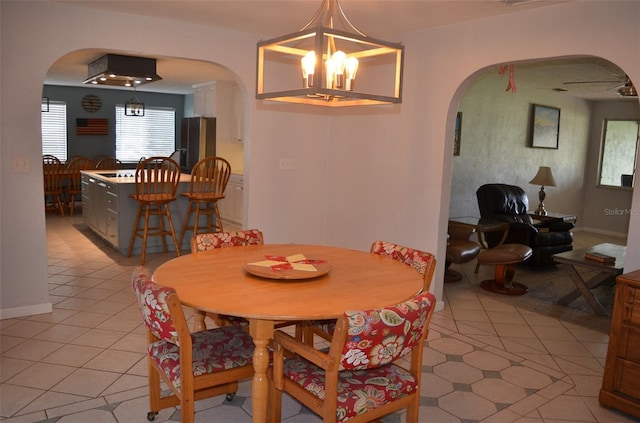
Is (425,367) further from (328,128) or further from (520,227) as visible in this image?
(520,227)

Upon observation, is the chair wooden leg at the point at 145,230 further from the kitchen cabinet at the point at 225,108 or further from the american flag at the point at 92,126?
the american flag at the point at 92,126

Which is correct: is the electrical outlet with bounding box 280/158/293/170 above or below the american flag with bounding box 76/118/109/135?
below

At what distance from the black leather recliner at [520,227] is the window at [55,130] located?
24.4 ft

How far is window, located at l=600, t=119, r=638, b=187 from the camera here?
28.2 ft

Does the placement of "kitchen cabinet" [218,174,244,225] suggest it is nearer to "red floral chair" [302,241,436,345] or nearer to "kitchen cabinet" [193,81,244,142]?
"kitchen cabinet" [193,81,244,142]

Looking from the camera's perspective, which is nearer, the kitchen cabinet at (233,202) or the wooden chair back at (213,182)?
the wooden chair back at (213,182)

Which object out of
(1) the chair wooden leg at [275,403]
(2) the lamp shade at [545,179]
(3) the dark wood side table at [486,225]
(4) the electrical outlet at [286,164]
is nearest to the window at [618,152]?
(2) the lamp shade at [545,179]

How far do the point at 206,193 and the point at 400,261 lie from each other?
3.32 metres

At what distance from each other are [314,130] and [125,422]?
3.19 metres

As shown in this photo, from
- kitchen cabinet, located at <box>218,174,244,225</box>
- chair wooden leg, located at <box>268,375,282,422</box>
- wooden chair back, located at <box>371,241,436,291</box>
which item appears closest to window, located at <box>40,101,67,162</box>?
kitchen cabinet, located at <box>218,174,244,225</box>

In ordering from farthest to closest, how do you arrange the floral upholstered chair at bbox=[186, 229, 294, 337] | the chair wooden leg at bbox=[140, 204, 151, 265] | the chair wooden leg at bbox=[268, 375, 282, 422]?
1. the chair wooden leg at bbox=[140, 204, 151, 265]
2. the floral upholstered chair at bbox=[186, 229, 294, 337]
3. the chair wooden leg at bbox=[268, 375, 282, 422]

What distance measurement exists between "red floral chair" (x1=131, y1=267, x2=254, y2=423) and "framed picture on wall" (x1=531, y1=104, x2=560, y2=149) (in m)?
6.75

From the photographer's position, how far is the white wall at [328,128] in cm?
338

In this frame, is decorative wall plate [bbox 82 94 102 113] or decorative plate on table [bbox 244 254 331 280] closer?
decorative plate on table [bbox 244 254 331 280]
